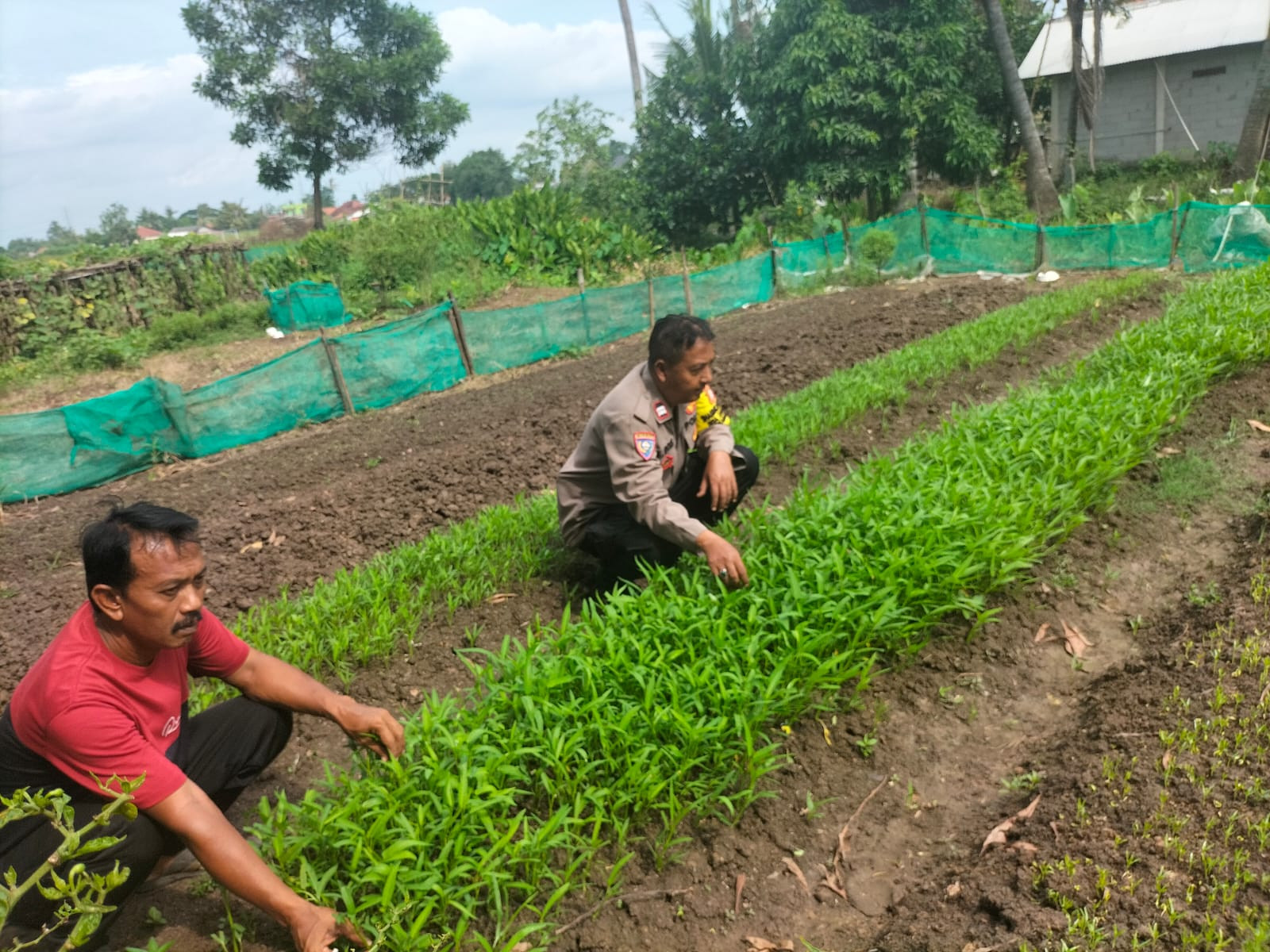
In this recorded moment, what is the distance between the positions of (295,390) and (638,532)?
22.0ft

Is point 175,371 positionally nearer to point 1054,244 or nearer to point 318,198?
point 1054,244

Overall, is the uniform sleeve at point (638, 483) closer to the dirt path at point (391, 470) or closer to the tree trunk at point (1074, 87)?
the dirt path at point (391, 470)

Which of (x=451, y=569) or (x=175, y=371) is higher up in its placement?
(x=175, y=371)

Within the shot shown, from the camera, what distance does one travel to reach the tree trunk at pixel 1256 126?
1614 centimetres

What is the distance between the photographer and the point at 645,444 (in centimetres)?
374

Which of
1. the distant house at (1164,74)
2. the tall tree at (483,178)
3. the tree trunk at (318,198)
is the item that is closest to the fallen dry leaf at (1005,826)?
the distant house at (1164,74)

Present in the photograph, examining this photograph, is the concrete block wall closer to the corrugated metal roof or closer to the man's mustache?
the corrugated metal roof

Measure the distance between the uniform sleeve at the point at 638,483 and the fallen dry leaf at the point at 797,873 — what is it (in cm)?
122

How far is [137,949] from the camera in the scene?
7.15 ft

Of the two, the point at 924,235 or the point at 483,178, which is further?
the point at 483,178

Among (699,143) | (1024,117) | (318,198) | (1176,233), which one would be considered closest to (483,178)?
(318,198)

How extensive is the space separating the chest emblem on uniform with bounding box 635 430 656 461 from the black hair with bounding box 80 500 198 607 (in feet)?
6.15

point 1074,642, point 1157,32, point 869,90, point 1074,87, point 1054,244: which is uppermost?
point 1157,32

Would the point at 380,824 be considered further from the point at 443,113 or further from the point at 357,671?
the point at 443,113
